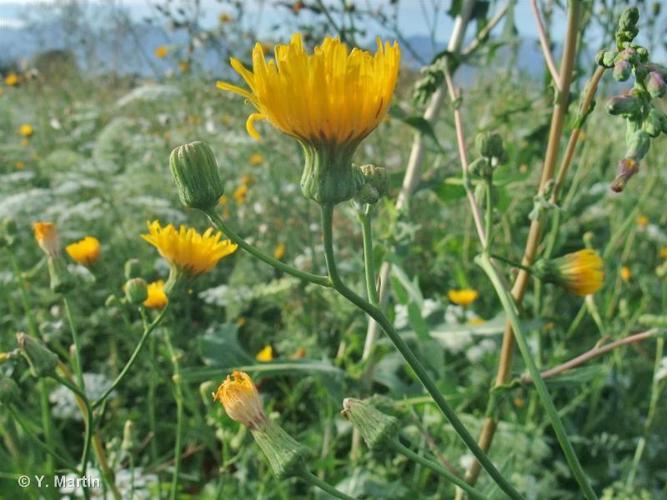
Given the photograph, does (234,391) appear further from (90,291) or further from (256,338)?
(90,291)

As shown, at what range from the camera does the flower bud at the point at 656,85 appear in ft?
2.56

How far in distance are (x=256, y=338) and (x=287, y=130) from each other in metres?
2.19

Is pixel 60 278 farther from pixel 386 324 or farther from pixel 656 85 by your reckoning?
pixel 656 85

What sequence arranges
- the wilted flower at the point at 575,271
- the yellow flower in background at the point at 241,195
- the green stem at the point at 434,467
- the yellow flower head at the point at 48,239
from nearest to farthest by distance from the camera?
1. the green stem at the point at 434,467
2. the wilted flower at the point at 575,271
3. the yellow flower head at the point at 48,239
4. the yellow flower in background at the point at 241,195

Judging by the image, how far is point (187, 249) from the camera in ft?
4.15

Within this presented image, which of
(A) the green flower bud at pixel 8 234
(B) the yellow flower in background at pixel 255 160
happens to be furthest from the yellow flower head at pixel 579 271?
A: (B) the yellow flower in background at pixel 255 160

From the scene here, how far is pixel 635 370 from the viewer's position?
2592 mm

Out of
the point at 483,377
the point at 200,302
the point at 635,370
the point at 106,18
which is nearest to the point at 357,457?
the point at 483,377

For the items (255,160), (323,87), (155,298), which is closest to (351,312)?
(155,298)

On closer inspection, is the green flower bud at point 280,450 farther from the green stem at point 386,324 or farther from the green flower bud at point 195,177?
the green flower bud at point 195,177

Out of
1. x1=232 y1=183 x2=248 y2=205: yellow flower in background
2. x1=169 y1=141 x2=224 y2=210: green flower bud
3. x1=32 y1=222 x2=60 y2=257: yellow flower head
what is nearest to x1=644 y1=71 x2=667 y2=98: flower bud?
x1=169 y1=141 x2=224 y2=210: green flower bud

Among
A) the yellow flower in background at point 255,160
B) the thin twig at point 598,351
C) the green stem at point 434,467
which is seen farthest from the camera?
the yellow flower in background at point 255,160

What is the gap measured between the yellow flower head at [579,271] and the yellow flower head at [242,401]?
59cm

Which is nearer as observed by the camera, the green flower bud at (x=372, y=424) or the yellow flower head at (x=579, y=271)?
the green flower bud at (x=372, y=424)
